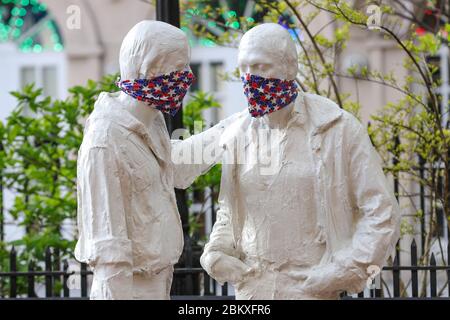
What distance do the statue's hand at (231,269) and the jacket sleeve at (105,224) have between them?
61cm

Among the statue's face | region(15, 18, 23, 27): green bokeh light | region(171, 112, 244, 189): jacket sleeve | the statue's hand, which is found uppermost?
region(15, 18, 23, 27): green bokeh light

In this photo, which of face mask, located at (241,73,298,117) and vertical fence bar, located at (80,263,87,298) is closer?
face mask, located at (241,73,298,117)

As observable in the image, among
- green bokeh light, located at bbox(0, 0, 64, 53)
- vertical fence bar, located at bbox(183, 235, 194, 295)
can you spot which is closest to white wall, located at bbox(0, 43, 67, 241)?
green bokeh light, located at bbox(0, 0, 64, 53)

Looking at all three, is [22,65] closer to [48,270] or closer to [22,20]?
[22,20]

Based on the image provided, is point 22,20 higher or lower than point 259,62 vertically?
higher

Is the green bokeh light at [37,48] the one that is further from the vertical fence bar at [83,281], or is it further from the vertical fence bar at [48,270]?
the vertical fence bar at [83,281]

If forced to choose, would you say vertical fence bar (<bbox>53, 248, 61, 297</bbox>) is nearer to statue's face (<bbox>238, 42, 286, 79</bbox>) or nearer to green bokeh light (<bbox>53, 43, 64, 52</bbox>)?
statue's face (<bbox>238, 42, 286, 79</bbox>)

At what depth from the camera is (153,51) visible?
709cm

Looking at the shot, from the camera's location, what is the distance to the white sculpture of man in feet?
23.6

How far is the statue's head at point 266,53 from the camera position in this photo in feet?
23.6

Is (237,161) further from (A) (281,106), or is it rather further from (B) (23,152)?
(B) (23,152)

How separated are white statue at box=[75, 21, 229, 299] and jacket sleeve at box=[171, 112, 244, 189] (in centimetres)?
26

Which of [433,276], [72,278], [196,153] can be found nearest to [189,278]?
[72,278]

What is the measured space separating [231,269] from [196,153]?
0.70 meters
